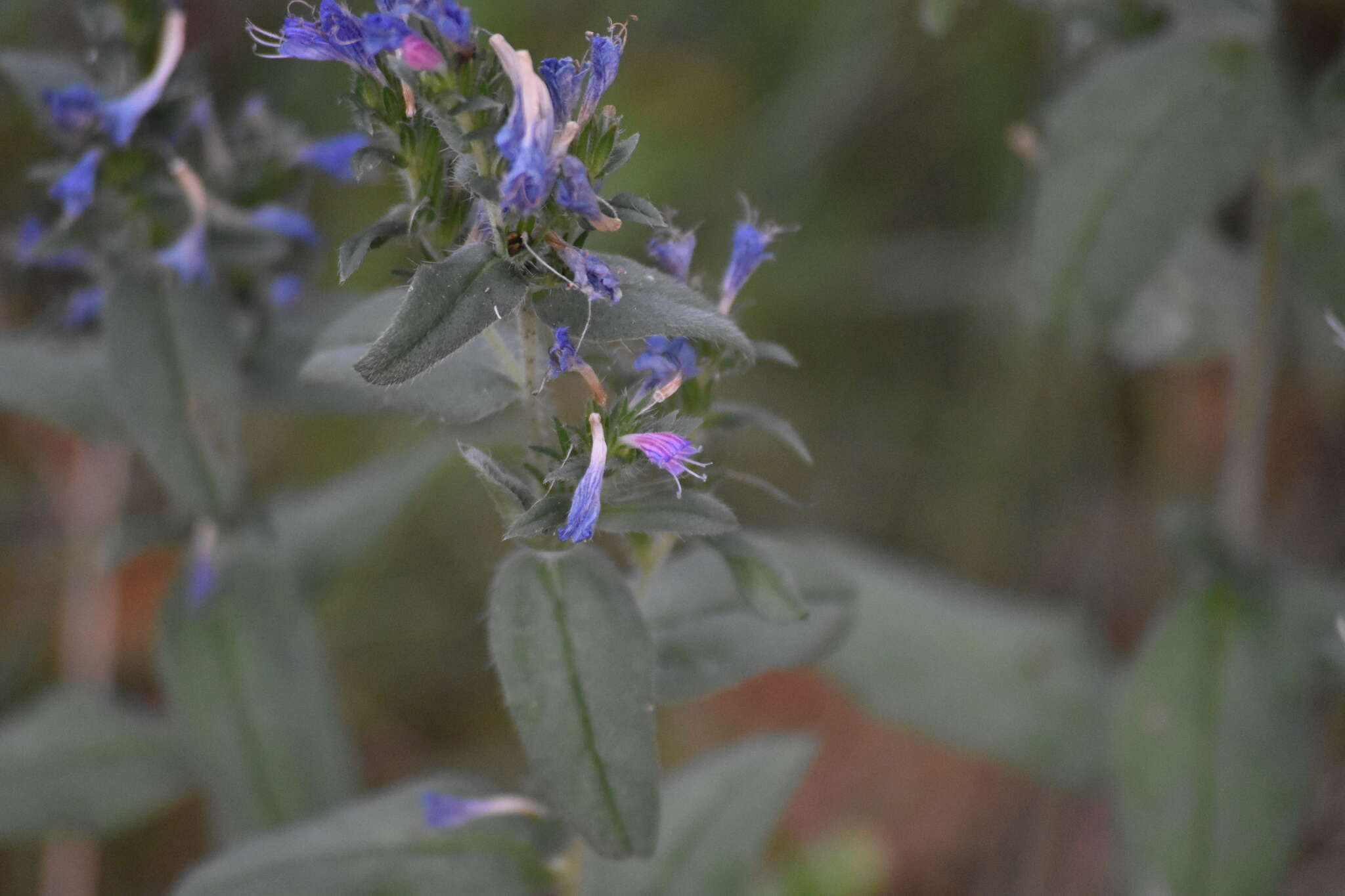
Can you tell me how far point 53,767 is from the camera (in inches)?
78.3

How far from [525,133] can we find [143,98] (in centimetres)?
82

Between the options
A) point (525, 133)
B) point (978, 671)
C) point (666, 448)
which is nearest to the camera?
point (525, 133)

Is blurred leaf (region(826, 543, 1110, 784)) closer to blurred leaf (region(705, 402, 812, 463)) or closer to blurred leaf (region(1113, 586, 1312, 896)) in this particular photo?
blurred leaf (region(1113, 586, 1312, 896))

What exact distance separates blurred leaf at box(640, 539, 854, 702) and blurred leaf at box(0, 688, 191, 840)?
933 mm

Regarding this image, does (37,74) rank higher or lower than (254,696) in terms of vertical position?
higher

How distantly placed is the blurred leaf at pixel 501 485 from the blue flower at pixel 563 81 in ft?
0.97

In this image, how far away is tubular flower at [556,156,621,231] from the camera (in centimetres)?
100

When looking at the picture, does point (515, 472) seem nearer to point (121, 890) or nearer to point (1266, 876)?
point (1266, 876)

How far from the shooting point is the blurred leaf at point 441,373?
50.1 inches

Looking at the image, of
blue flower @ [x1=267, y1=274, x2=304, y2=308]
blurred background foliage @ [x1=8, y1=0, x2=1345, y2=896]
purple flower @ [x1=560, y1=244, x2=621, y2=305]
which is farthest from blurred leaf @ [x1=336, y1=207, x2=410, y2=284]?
blurred background foliage @ [x1=8, y1=0, x2=1345, y2=896]

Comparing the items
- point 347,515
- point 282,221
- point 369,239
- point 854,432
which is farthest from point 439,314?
point 854,432

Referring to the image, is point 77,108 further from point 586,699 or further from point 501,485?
point 586,699

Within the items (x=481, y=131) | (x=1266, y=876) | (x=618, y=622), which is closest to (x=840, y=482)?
(x=1266, y=876)

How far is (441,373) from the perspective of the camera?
1.31 metres
